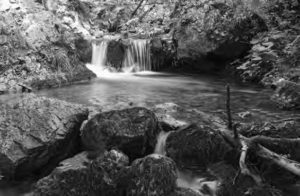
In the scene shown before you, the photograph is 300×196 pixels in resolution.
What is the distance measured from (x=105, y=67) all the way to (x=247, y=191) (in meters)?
11.1

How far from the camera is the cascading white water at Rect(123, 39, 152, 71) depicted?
48.7ft

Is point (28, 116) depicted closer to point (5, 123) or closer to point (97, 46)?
point (5, 123)

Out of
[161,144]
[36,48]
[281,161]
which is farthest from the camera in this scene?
[36,48]

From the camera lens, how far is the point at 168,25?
15500 mm

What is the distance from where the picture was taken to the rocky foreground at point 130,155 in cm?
454

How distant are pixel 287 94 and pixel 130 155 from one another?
11.9 ft

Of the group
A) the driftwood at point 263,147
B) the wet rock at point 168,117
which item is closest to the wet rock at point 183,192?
the driftwood at point 263,147

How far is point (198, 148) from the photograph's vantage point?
217 inches

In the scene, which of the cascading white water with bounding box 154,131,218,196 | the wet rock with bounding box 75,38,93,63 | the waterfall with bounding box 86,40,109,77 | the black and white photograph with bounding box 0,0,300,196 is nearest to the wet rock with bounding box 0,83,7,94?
the black and white photograph with bounding box 0,0,300,196

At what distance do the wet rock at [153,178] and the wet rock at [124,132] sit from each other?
1085 millimetres

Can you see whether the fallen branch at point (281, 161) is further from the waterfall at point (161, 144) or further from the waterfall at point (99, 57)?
the waterfall at point (99, 57)

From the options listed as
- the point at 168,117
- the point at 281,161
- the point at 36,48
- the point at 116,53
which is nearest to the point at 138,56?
the point at 116,53

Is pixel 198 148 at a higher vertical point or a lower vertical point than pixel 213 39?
lower

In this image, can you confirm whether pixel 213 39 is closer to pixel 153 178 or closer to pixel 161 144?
pixel 161 144
